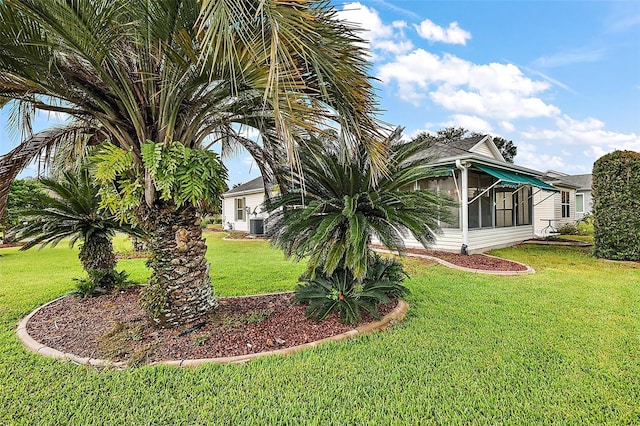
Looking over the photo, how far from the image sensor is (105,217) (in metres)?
6.17

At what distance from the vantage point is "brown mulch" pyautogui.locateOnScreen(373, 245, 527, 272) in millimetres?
9172

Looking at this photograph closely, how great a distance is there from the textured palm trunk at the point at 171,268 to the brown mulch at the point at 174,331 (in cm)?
21

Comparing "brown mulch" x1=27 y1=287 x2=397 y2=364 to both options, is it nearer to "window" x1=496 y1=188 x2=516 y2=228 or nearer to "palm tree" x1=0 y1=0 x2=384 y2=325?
"palm tree" x1=0 y1=0 x2=384 y2=325

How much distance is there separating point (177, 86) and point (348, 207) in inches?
103

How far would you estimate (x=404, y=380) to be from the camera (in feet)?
10.8

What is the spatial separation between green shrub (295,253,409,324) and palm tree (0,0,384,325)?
60.4 inches

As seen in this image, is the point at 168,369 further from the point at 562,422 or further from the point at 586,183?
the point at 586,183

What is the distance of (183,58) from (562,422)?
5.06 meters

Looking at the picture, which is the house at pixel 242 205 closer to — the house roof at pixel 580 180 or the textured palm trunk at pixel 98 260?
the textured palm trunk at pixel 98 260

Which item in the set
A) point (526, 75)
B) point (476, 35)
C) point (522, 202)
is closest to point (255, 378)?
point (476, 35)

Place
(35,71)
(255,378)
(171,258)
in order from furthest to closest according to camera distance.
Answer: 1. (171,258)
2. (35,71)
3. (255,378)

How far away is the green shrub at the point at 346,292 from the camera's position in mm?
4699

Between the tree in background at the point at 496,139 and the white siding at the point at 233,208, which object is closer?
the white siding at the point at 233,208

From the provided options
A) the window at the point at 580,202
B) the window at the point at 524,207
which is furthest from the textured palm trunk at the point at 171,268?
the window at the point at 580,202
